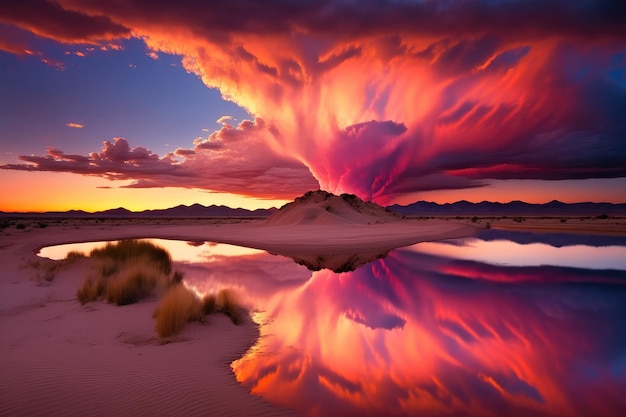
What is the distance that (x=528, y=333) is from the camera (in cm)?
755

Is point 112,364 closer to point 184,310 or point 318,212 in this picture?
point 184,310

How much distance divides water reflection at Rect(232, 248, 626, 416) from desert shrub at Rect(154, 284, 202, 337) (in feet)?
5.52

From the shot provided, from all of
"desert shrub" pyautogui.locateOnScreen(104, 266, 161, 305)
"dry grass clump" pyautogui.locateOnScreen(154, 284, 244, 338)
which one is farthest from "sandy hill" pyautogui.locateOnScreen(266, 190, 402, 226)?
"dry grass clump" pyautogui.locateOnScreen(154, 284, 244, 338)

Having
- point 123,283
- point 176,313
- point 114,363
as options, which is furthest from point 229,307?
point 123,283

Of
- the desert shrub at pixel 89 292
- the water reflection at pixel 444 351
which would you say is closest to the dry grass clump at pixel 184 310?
the water reflection at pixel 444 351

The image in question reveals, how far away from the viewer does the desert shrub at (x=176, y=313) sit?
7.43 m

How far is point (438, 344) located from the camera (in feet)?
23.0

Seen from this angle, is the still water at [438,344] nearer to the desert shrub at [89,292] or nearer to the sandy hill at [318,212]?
the desert shrub at [89,292]

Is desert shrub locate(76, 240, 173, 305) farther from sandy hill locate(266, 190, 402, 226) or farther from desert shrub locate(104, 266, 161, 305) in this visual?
sandy hill locate(266, 190, 402, 226)

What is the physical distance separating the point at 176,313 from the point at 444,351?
5616 mm

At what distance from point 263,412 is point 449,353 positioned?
3.76 m

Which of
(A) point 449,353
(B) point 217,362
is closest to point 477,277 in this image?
(A) point 449,353

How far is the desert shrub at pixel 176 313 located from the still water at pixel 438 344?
161 cm

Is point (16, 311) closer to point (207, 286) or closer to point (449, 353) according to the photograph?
point (207, 286)
